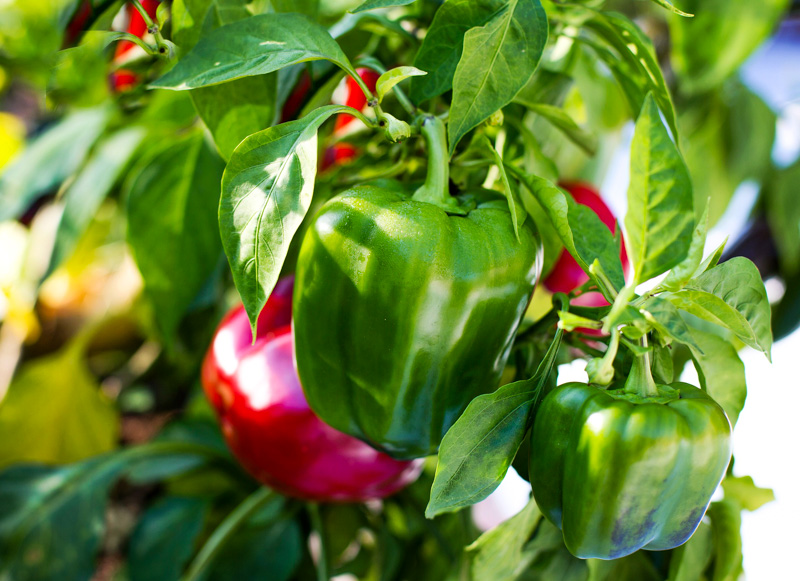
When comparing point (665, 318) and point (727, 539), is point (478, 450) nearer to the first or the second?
point (665, 318)

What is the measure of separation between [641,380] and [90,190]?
0.53 m

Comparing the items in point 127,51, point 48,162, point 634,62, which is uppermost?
point 634,62

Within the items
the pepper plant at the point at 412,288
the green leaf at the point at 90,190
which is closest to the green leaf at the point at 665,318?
the pepper plant at the point at 412,288

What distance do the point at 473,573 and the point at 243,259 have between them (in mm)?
242

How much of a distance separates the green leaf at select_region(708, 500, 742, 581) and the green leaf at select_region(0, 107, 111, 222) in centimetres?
64

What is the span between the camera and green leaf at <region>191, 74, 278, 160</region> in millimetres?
327

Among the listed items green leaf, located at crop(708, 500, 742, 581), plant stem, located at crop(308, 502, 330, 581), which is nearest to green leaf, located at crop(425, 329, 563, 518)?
green leaf, located at crop(708, 500, 742, 581)

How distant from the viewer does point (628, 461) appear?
9.7 inches

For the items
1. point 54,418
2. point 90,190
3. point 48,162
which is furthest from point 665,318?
point 54,418

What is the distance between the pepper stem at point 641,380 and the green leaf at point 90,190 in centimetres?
50

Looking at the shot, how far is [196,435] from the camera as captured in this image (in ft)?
2.33

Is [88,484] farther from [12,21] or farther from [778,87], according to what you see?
[778,87]

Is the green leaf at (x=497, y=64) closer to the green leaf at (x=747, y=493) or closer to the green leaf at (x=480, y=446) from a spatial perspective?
the green leaf at (x=480, y=446)

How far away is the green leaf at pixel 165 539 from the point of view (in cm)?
64
